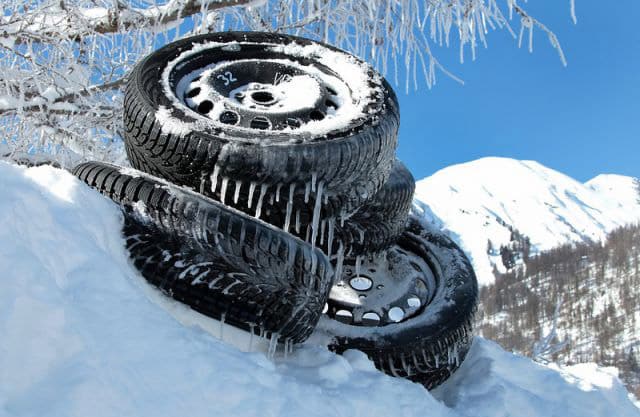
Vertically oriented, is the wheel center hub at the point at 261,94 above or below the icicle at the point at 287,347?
above

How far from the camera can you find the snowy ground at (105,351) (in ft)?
4.94

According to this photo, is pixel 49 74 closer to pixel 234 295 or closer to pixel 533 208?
pixel 234 295

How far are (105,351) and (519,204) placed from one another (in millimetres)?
128642

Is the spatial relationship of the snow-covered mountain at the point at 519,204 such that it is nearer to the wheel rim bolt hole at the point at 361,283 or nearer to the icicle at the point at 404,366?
the wheel rim bolt hole at the point at 361,283

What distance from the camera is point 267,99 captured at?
3.09 metres

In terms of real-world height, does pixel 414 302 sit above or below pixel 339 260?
below

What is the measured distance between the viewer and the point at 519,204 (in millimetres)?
124688

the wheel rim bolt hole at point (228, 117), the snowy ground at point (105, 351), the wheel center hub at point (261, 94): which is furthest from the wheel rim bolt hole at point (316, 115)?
the snowy ground at point (105, 351)

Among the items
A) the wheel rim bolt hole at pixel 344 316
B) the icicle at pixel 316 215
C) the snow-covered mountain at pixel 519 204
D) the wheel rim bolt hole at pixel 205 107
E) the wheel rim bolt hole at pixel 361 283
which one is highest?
the wheel rim bolt hole at pixel 205 107

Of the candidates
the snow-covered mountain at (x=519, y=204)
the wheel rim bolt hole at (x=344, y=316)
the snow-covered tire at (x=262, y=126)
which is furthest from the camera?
the snow-covered mountain at (x=519, y=204)

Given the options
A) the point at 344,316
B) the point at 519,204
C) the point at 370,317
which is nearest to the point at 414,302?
the point at 370,317

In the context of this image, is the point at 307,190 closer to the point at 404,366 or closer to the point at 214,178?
the point at 214,178

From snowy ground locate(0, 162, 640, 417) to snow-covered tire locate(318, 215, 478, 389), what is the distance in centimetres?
37

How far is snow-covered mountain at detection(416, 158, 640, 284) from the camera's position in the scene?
107188mm
